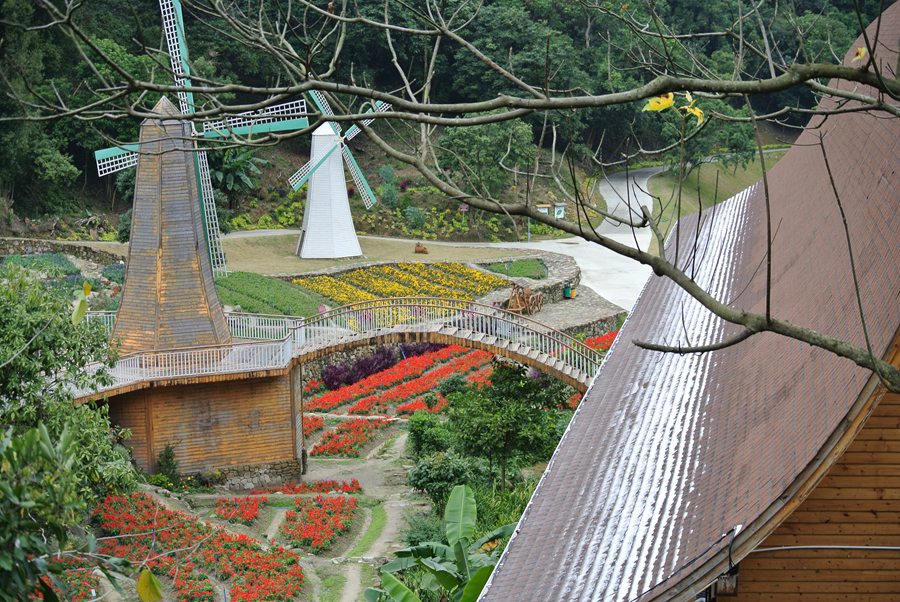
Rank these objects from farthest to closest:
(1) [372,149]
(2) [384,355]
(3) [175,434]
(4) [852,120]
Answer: (1) [372,149] < (2) [384,355] < (3) [175,434] < (4) [852,120]

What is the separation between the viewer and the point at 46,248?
1591 inches

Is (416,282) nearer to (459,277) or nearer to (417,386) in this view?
(459,277)

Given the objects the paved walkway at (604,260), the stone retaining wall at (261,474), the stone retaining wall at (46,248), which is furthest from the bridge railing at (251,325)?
the paved walkway at (604,260)

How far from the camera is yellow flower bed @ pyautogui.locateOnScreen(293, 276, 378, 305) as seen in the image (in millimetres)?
38281

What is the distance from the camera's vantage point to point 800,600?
26.0ft

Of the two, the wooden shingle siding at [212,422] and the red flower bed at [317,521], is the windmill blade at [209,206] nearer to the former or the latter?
the wooden shingle siding at [212,422]

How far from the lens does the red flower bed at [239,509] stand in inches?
798

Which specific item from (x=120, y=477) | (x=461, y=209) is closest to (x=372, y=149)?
(x=461, y=209)

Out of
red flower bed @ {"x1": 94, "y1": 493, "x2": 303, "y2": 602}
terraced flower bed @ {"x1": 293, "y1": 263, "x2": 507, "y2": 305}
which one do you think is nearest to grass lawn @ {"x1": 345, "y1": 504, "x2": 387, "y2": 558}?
red flower bed @ {"x1": 94, "y1": 493, "x2": 303, "y2": 602}

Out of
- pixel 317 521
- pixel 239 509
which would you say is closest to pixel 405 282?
pixel 239 509

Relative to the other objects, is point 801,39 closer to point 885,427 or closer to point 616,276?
point 885,427

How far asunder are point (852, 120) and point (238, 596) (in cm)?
1073

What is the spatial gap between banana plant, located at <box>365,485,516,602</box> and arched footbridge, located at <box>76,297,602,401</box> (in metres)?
7.56

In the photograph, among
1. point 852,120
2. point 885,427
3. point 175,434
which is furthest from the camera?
point 175,434
